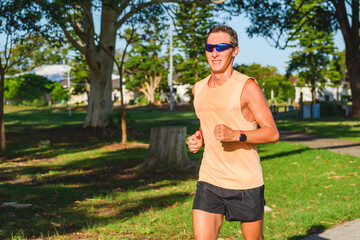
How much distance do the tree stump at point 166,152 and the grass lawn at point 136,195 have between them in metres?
0.35

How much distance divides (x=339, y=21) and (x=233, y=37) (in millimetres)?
26984

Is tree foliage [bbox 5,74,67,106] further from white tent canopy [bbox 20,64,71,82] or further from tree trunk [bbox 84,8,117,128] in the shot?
tree trunk [bbox 84,8,117,128]

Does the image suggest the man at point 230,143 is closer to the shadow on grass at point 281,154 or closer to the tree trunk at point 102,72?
the shadow on grass at point 281,154

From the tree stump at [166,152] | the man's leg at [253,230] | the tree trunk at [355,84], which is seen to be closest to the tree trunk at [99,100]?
the tree stump at [166,152]

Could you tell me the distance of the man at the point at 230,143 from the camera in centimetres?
307

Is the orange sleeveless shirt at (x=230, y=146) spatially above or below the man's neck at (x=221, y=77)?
below

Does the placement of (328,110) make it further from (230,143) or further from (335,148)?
(230,143)

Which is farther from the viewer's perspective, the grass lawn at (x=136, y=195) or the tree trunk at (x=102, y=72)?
the tree trunk at (x=102, y=72)

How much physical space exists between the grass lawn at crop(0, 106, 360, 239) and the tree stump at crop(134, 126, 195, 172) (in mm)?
350

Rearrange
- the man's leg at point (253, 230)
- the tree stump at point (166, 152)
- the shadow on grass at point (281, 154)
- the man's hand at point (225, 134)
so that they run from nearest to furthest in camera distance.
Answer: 1. the man's hand at point (225, 134)
2. the man's leg at point (253, 230)
3. the tree stump at point (166, 152)
4. the shadow on grass at point (281, 154)

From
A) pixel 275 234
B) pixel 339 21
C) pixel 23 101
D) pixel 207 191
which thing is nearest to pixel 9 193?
pixel 275 234

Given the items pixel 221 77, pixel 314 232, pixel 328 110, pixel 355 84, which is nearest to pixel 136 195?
pixel 314 232

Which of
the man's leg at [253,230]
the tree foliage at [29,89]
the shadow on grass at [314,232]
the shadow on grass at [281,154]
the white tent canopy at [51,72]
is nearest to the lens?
the man's leg at [253,230]

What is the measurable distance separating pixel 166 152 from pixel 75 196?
3.14m
